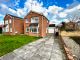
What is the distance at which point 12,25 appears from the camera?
4200cm

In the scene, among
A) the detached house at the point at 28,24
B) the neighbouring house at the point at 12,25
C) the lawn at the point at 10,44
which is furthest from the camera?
the neighbouring house at the point at 12,25

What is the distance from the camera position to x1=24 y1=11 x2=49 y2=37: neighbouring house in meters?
37.9

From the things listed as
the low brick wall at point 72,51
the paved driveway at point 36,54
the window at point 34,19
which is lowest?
the paved driveway at point 36,54

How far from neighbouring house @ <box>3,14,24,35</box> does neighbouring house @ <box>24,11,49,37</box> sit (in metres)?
4.50

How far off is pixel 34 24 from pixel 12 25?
8.01m

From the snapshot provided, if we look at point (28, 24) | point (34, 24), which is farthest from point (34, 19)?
point (28, 24)

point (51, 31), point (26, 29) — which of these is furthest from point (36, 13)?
point (51, 31)

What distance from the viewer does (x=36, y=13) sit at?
38781 mm

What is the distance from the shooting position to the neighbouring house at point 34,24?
37.9 metres

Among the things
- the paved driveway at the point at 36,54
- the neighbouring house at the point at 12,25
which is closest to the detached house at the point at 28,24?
the neighbouring house at the point at 12,25

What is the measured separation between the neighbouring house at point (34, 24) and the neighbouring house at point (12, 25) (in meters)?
4.50

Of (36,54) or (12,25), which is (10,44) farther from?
(12,25)

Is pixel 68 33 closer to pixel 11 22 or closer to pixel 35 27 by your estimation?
pixel 35 27

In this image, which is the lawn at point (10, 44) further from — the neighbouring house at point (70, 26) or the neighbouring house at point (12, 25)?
the neighbouring house at point (12, 25)
